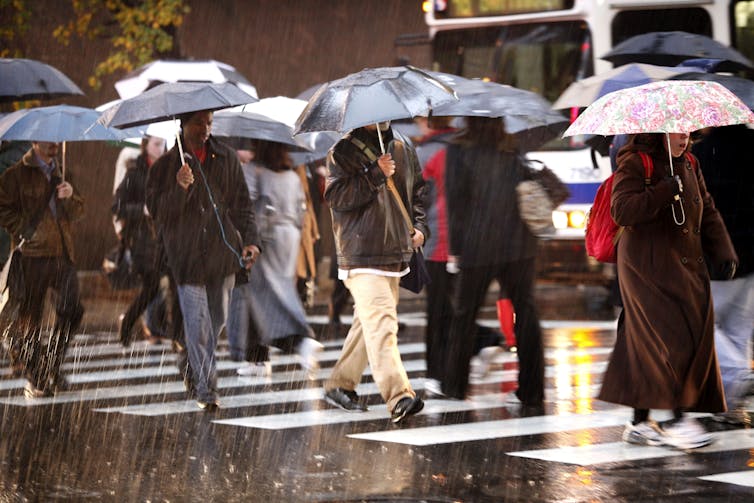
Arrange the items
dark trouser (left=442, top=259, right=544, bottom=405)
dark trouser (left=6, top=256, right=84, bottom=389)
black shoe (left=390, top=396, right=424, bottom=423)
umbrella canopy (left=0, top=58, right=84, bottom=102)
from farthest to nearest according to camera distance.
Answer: umbrella canopy (left=0, top=58, right=84, bottom=102), dark trouser (left=6, top=256, right=84, bottom=389), dark trouser (left=442, top=259, right=544, bottom=405), black shoe (left=390, top=396, right=424, bottom=423)

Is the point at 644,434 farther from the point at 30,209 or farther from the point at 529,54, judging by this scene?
the point at 529,54

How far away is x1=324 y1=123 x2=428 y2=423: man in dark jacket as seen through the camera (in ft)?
27.6

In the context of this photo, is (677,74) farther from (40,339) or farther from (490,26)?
(490,26)

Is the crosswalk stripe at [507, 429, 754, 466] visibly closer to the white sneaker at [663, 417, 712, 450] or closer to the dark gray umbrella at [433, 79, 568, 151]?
the white sneaker at [663, 417, 712, 450]

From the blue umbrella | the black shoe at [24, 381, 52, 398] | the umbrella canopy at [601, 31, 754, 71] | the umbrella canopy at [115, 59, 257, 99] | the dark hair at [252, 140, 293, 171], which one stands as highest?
the umbrella canopy at [601, 31, 754, 71]

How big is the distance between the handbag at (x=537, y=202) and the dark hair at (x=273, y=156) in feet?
8.70

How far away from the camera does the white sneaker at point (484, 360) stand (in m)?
10.3

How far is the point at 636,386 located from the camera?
7.45 meters

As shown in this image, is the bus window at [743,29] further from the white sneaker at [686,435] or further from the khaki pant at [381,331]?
the white sneaker at [686,435]

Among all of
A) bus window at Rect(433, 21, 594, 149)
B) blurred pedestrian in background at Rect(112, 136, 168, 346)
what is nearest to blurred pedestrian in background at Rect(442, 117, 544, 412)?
blurred pedestrian in background at Rect(112, 136, 168, 346)

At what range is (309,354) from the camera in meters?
10.9

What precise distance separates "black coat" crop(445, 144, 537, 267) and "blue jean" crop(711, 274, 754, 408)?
1.30 metres

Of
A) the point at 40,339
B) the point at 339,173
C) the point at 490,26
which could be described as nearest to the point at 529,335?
the point at 339,173

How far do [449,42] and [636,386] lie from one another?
876 cm
